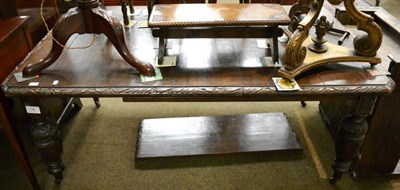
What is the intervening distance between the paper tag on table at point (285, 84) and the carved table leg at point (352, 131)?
0.29 metres

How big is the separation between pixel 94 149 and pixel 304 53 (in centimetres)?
129

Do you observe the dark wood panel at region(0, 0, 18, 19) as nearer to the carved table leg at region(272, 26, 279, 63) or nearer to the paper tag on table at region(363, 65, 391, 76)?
the carved table leg at region(272, 26, 279, 63)

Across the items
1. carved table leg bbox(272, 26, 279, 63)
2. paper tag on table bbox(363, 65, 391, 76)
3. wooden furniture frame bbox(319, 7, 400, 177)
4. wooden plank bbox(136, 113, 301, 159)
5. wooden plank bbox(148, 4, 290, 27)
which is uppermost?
wooden plank bbox(148, 4, 290, 27)

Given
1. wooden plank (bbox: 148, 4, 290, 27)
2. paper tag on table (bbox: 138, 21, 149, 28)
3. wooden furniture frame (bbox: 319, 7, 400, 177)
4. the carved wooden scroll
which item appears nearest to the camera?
the carved wooden scroll

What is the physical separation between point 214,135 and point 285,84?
741 millimetres

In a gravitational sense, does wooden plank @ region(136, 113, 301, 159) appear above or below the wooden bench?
below

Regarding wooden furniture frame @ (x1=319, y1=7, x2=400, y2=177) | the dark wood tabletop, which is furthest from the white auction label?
wooden furniture frame @ (x1=319, y1=7, x2=400, y2=177)

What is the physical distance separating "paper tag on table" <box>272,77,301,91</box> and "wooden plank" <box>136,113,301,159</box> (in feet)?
2.10

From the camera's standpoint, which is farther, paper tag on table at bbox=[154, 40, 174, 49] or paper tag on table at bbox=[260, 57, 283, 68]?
paper tag on table at bbox=[154, 40, 174, 49]

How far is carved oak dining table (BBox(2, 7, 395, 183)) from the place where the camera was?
1.20m

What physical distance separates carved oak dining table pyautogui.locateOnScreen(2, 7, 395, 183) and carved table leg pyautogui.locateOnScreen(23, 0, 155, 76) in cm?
4

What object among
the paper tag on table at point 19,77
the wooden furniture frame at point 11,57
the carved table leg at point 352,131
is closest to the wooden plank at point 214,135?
the carved table leg at point 352,131

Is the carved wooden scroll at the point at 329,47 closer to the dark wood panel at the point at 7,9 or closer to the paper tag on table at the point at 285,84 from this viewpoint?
the paper tag on table at the point at 285,84

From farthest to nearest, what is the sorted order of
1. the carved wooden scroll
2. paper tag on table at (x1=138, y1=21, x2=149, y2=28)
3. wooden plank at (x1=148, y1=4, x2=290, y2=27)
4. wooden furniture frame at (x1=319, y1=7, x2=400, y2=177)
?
1. paper tag on table at (x1=138, y1=21, x2=149, y2=28)
2. wooden furniture frame at (x1=319, y1=7, x2=400, y2=177)
3. wooden plank at (x1=148, y1=4, x2=290, y2=27)
4. the carved wooden scroll
